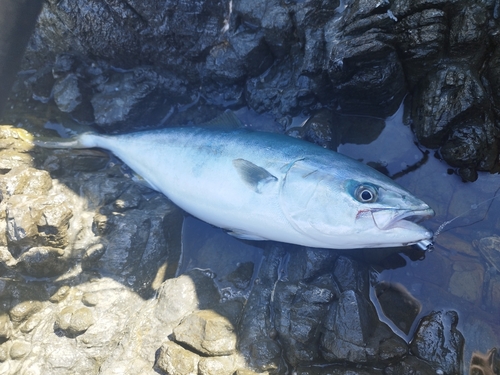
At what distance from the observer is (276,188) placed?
8.45 ft

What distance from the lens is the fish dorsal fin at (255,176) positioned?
2600mm

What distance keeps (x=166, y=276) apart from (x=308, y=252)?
4.76 ft

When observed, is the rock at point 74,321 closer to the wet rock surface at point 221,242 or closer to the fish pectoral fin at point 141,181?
the wet rock surface at point 221,242

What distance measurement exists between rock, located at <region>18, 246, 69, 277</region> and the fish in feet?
3.53

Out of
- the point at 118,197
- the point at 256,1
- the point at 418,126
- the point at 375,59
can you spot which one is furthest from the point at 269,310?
the point at 256,1

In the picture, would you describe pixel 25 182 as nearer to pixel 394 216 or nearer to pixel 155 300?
pixel 155 300

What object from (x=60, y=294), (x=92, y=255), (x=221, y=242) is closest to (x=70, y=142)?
(x=92, y=255)

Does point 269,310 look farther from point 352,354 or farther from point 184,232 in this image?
point 184,232

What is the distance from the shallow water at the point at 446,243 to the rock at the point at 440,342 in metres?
0.06

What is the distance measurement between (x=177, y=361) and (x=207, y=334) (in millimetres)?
293

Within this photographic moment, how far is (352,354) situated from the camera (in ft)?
7.84

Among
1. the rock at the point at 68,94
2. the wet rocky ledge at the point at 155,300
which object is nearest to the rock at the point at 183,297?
the wet rocky ledge at the point at 155,300

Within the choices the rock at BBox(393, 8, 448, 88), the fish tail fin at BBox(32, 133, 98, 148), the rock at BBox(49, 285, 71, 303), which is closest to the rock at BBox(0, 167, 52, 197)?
the fish tail fin at BBox(32, 133, 98, 148)

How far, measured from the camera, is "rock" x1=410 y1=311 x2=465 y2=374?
2.41 metres
